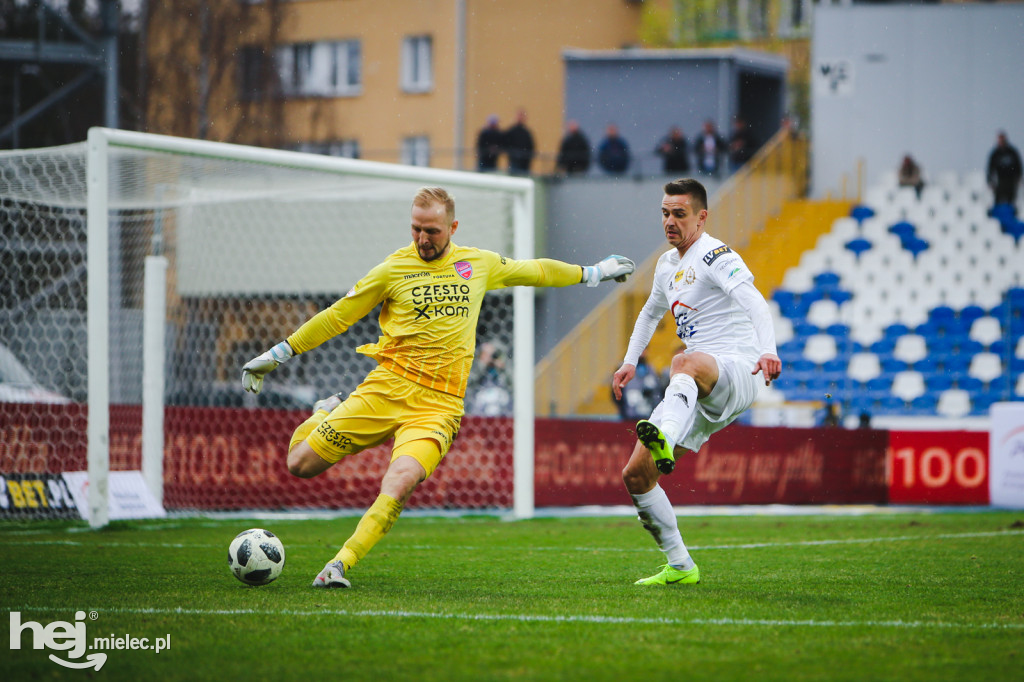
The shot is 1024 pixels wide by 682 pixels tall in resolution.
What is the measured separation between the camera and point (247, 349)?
1730 cm

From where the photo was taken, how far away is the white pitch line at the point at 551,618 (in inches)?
221

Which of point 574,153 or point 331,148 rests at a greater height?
point 331,148

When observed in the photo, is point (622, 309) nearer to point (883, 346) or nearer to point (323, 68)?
point (883, 346)

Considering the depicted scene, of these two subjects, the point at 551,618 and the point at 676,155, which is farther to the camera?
the point at 676,155

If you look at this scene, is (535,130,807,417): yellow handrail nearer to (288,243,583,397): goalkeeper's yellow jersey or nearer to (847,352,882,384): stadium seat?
(847,352,882,384): stadium seat

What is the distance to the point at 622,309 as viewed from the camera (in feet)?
67.5

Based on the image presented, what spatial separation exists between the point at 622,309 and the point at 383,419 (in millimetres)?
13736

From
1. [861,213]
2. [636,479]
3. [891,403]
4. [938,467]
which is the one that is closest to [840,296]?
[861,213]

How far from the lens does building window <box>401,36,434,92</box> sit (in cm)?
3353

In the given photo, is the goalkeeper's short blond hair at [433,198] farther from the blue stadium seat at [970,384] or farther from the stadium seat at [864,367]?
the blue stadium seat at [970,384]

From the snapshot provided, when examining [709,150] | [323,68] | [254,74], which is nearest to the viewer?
[709,150]

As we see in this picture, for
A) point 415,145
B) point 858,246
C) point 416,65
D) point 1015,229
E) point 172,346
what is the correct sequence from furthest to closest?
point 416,65 → point 415,145 → point 858,246 → point 1015,229 → point 172,346

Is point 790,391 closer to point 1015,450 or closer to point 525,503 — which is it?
point 1015,450

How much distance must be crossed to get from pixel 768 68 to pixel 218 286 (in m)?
17.2
